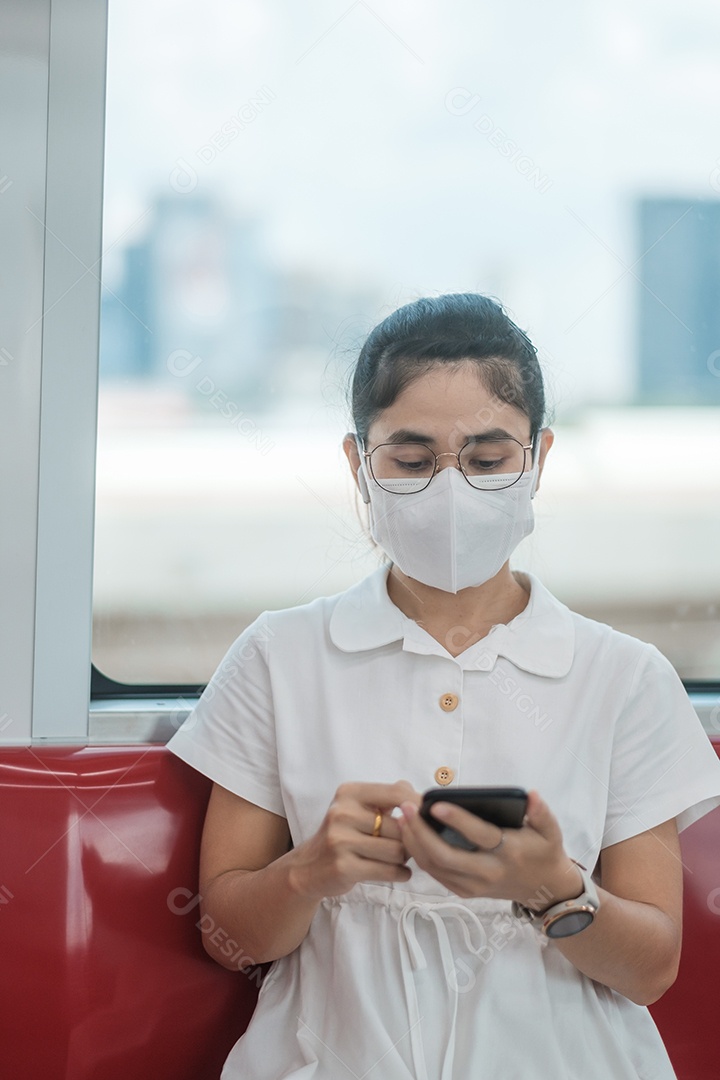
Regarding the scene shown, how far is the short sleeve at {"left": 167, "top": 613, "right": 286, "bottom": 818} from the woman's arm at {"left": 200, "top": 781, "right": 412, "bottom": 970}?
1.2 inches

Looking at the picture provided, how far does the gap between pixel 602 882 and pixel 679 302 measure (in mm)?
1134

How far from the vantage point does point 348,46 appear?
5.89ft

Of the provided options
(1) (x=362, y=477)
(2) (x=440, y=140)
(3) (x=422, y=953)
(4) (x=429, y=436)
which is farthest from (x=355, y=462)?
(2) (x=440, y=140)

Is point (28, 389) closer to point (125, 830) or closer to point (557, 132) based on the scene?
point (125, 830)

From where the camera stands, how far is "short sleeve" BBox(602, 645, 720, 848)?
49.5 inches

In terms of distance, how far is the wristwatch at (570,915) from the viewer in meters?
1.05

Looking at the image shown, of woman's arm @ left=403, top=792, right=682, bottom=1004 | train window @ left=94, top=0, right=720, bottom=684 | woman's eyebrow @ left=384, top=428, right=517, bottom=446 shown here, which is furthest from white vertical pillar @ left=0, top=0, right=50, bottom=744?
woman's arm @ left=403, top=792, right=682, bottom=1004

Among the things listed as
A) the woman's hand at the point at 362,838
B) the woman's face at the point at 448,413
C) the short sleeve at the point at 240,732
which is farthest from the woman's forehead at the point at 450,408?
the woman's hand at the point at 362,838

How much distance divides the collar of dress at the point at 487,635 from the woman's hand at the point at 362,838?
308mm

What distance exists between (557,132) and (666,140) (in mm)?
218

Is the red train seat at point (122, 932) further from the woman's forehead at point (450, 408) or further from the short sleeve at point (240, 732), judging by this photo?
the woman's forehead at point (450, 408)

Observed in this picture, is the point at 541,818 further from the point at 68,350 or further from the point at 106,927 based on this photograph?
the point at 68,350

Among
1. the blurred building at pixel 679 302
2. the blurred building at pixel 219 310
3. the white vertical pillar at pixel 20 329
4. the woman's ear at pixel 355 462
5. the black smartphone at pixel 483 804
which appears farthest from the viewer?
the blurred building at pixel 679 302

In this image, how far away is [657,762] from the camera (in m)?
1.28
